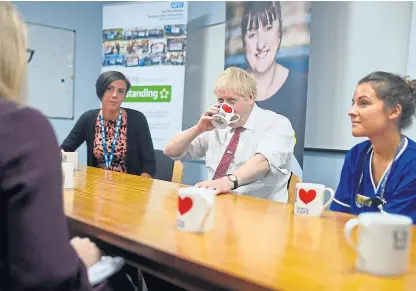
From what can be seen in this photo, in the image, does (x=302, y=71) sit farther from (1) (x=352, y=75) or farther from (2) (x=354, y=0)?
(2) (x=354, y=0)

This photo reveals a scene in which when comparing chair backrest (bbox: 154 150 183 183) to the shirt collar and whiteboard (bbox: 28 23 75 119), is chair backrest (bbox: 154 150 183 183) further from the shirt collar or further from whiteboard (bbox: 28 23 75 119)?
whiteboard (bbox: 28 23 75 119)

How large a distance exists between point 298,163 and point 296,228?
6.63 ft

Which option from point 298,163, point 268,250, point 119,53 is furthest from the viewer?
point 119,53

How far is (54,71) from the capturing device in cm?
438

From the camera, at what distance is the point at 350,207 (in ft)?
5.33

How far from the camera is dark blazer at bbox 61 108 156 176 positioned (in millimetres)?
2830

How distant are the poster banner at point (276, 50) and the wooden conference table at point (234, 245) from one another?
1.78 m

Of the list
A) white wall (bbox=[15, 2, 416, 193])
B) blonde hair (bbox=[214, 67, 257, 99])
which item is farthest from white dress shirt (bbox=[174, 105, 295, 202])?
white wall (bbox=[15, 2, 416, 193])

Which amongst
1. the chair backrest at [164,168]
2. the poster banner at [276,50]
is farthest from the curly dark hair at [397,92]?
the chair backrest at [164,168]

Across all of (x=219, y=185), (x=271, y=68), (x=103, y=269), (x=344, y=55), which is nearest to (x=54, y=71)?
(x=271, y=68)

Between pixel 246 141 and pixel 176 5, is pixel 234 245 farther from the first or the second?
pixel 176 5

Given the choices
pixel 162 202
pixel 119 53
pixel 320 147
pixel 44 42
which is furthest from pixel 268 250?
pixel 44 42

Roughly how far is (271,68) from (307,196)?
2.14 metres

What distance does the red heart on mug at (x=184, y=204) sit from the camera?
1024 mm
